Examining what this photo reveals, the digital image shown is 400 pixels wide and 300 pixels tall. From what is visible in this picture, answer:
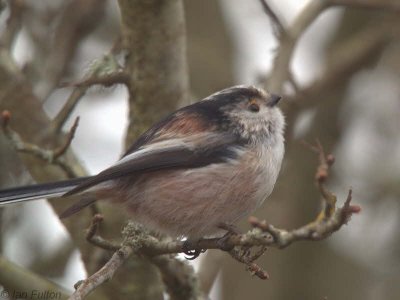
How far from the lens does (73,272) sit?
6.28 metres

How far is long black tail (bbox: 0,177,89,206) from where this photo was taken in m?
4.13

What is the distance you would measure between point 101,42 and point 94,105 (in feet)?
1.82

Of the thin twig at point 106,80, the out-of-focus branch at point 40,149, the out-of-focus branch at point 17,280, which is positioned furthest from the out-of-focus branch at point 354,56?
the out-of-focus branch at point 17,280

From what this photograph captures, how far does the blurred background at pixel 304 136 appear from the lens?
6.09 meters

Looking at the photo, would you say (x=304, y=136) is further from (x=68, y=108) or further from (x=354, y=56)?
(x=68, y=108)

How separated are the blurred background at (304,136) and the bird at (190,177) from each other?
1392 millimetres

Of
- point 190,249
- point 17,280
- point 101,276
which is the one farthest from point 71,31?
point 101,276

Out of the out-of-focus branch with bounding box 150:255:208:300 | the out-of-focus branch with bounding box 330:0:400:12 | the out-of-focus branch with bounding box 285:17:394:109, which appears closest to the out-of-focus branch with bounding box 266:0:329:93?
the out-of-focus branch with bounding box 330:0:400:12

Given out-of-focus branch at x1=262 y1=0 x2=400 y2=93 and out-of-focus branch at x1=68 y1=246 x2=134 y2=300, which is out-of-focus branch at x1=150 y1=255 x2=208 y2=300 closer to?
out-of-focus branch at x1=68 y1=246 x2=134 y2=300

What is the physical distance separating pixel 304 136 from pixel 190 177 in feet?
8.40

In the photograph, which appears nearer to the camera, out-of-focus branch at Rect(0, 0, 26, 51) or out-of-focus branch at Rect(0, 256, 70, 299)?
out-of-focus branch at Rect(0, 256, 70, 299)

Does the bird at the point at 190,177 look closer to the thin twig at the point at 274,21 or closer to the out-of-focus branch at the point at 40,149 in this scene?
the out-of-focus branch at the point at 40,149

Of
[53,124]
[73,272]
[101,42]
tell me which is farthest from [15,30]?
[73,272]

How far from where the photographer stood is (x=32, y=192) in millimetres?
4160
